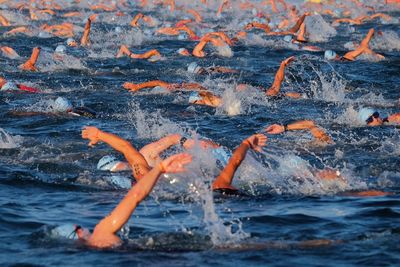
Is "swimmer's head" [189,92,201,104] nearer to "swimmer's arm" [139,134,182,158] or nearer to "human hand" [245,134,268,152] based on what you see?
"swimmer's arm" [139,134,182,158]

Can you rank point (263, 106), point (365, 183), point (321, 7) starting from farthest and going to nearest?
1. point (321, 7)
2. point (263, 106)
3. point (365, 183)

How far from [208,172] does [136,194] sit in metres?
3.30

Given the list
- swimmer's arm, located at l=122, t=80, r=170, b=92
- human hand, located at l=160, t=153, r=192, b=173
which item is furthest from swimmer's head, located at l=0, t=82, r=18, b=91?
human hand, located at l=160, t=153, r=192, b=173

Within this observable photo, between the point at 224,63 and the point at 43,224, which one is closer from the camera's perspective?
the point at 43,224

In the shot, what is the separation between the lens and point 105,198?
938 centimetres

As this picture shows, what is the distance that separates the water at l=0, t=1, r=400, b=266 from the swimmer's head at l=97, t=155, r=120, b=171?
0.11m

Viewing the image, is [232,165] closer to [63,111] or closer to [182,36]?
[63,111]

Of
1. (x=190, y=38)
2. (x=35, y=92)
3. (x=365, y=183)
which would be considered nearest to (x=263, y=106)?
(x=35, y=92)

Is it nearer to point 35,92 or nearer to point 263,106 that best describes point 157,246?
point 263,106

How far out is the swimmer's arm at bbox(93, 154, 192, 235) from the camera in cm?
660

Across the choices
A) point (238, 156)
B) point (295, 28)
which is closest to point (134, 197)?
point (238, 156)

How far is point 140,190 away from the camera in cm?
671

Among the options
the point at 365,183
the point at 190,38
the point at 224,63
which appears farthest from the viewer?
the point at 190,38

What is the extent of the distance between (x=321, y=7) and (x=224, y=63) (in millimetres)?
22296
